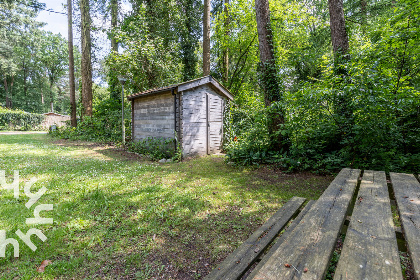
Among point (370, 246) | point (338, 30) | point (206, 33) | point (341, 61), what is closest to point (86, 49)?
point (206, 33)

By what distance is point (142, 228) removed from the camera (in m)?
2.61

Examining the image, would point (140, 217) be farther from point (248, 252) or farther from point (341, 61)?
→ point (341, 61)

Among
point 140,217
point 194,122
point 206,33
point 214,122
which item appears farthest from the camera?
point 206,33

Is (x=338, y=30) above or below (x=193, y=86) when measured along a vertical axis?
above

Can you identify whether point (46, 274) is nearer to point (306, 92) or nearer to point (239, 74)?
point (306, 92)

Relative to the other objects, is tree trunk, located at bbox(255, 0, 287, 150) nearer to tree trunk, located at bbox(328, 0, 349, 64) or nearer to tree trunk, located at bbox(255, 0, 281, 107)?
tree trunk, located at bbox(255, 0, 281, 107)

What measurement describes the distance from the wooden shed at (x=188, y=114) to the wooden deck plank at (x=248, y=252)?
5637 mm

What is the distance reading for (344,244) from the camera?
40.2 inches

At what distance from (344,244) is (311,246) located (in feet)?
0.51

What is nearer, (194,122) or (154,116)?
(194,122)

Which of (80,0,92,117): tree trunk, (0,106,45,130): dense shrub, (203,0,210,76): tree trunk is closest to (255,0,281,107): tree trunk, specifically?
(203,0,210,76): tree trunk

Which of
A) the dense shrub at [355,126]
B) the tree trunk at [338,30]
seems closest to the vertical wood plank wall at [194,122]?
the dense shrub at [355,126]

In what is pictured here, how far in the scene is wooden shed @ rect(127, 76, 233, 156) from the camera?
293 inches

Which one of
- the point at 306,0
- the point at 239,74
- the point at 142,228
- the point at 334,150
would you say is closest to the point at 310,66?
the point at 239,74
